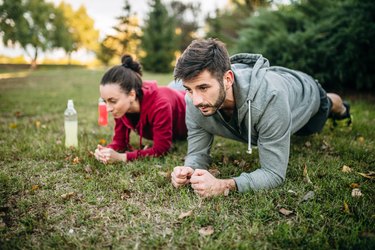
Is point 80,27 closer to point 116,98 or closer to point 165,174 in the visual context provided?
point 116,98

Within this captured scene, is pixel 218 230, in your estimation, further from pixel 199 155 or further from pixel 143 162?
pixel 143 162

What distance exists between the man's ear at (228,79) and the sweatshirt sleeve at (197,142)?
1.73 feet

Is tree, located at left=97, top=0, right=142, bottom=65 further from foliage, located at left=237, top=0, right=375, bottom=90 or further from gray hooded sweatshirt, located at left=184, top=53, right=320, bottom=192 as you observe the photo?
gray hooded sweatshirt, located at left=184, top=53, right=320, bottom=192

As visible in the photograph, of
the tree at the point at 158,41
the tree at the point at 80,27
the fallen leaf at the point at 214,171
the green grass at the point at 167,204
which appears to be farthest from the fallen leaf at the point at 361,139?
the tree at the point at 80,27

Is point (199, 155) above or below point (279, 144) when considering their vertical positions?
below

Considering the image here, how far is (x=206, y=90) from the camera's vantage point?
2479mm

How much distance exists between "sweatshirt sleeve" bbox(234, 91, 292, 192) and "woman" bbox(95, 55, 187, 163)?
137 cm

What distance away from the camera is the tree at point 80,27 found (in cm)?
4524

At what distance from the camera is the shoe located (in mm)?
4508

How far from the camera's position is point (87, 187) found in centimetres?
286

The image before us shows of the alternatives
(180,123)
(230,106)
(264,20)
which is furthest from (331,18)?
(230,106)

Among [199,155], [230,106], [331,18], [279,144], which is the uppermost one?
[331,18]

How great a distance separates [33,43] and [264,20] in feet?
127

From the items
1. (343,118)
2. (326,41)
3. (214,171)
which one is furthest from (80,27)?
(214,171)
